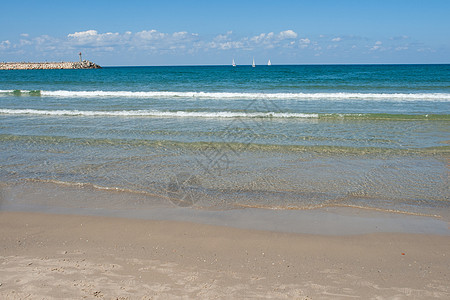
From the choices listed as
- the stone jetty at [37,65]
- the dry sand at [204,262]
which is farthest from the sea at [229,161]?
the stone jetty at [37,65]

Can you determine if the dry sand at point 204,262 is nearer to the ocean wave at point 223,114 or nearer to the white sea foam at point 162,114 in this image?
the ocean wave at point 223,114

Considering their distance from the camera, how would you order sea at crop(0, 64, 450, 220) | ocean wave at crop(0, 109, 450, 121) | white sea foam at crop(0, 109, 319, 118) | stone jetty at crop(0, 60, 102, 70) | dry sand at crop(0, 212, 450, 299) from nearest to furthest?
dry sand at crop(0, 212, 450, 299), sea at crop(0, 64, 450, 220), ocean wave at crop(0, 109, 450, 121), white sea foam at crop(0, 109, 319, 118), stone jetty at crop(0, 60, 102, 70)

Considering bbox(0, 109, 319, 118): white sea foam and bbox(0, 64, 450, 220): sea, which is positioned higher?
bbox(0, 109, 319, 118): white sea foam

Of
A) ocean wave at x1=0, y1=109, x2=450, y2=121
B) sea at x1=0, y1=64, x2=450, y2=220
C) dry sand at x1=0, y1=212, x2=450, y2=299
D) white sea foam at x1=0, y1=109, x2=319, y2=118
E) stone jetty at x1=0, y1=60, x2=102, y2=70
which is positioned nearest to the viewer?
dry sand at x1=0, y1=212, x2=450, y2=299

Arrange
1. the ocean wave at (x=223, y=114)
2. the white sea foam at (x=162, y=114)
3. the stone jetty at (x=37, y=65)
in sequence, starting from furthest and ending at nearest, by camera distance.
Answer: the stone jetty at (x=37, y=65)
the white sea foam at (x=162, y=114)
the ocean wave at (x=223, y=114)

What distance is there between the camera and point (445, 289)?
3.50 metres

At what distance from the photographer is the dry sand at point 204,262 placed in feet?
11.3

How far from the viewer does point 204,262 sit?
4.01 meters

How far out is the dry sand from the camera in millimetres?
3459

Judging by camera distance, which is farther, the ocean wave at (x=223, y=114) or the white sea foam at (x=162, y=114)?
the white sea foam at (x=162, y=114)

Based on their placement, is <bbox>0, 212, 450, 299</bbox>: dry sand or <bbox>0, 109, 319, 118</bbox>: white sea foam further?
<bbox>0, 109, 319, 118</bbox>: white sea foam

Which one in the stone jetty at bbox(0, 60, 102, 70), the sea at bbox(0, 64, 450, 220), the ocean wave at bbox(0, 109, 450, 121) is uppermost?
the stone jetty at bbox(0, 60, 102, 70)

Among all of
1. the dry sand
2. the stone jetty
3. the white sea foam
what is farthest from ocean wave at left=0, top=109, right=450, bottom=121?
the stone jetty

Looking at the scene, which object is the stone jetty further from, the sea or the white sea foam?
the sea
